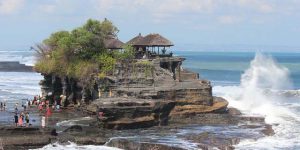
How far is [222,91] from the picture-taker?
77.1 metres

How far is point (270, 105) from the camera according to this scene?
55.0 meters

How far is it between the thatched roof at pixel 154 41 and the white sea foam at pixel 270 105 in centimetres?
943

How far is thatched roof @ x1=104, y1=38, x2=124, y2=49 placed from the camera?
180 ft

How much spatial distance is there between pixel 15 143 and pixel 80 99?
19947 mm

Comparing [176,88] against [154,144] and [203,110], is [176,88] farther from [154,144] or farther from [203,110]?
[154,144]

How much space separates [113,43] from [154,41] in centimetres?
442

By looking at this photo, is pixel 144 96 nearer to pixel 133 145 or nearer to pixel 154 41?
pixel 133 145

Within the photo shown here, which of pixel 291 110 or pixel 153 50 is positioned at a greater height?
pixel 153 50

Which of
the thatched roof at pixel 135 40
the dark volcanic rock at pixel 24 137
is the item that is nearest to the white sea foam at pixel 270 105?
the thatched roof at pixel 135 40

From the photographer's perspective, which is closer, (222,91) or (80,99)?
(80,99)

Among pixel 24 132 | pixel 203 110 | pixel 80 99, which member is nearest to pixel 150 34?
pixel 80 99

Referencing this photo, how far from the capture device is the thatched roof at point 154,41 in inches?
2123

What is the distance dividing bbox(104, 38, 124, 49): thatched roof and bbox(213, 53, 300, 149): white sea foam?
42.6 ft

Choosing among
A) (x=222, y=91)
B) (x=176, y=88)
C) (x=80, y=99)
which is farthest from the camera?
(x=222, y=91)
